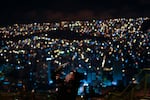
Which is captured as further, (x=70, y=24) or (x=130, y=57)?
(x=70, y=24)

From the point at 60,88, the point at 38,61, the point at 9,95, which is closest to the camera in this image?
the point at 60,88

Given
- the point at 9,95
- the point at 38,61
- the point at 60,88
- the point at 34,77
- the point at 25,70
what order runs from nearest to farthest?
1. the point at 60,88
2. the point at 9,95
3. the point at 34,77
4. the point at 25,70
5. the point at 38,61

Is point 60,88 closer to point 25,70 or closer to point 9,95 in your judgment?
point 9,95

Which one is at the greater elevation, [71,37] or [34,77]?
[71,37]

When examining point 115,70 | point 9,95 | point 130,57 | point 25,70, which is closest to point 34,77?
point 25,70

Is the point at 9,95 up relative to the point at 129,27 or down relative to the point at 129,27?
down

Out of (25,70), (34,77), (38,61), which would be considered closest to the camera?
(34,77)

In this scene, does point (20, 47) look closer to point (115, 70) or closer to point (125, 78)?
point (115, 70)

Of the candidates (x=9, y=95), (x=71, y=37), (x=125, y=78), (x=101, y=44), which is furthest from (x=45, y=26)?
(x=9, y=95)

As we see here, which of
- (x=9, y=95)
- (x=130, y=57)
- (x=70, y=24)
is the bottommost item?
(x=9, y=95)
